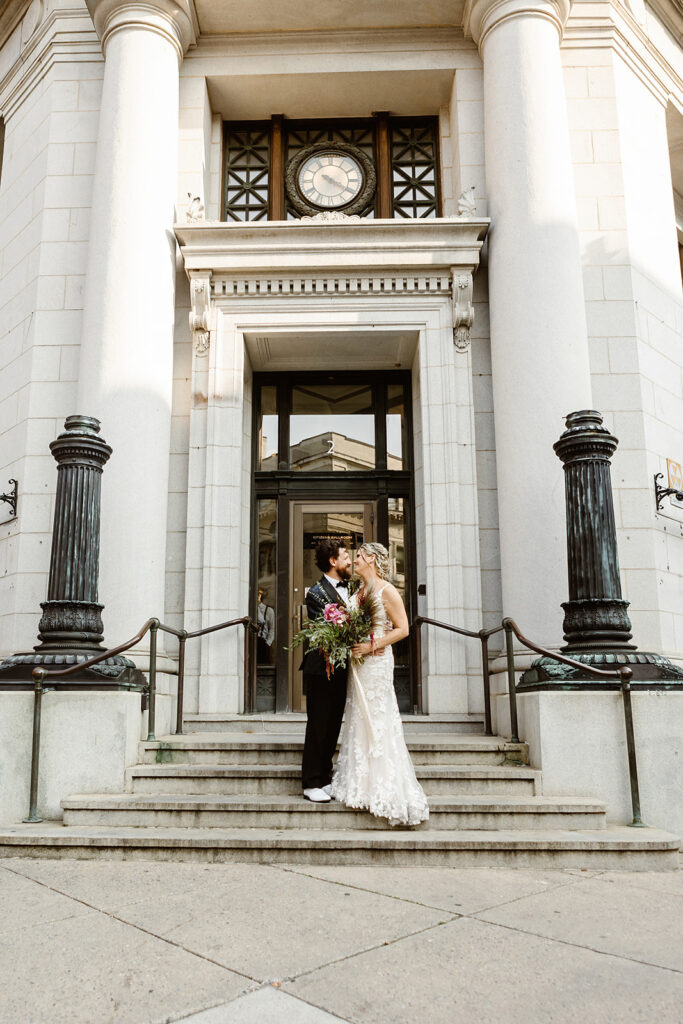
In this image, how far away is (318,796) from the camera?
20.2 feet

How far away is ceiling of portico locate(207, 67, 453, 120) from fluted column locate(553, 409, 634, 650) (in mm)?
6262

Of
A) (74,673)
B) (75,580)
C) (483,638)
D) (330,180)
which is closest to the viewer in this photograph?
(74,673)

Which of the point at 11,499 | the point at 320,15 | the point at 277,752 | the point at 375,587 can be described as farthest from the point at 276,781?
the point at 320,15

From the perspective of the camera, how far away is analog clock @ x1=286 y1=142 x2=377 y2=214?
37.5 ft

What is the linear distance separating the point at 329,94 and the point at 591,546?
7.66 metres

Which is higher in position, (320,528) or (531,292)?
(531,292)

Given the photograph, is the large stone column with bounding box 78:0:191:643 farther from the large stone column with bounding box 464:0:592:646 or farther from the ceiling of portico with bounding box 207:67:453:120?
the large stone column with bounding box 464:0:592:646

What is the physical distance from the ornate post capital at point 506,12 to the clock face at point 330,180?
227cm

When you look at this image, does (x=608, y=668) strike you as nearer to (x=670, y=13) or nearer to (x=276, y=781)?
(x=276, y=781)

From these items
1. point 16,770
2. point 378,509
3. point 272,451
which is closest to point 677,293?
point 378,509

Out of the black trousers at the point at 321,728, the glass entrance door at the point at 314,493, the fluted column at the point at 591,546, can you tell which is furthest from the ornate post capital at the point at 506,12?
the black trousers at the point at 321,728

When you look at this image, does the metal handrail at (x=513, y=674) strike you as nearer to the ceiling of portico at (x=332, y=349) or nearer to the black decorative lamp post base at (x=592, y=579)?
the black decorative lamp post base at (x=592, y=579)

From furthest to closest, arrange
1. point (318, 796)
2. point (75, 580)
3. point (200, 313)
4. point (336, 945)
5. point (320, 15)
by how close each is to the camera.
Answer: point (320, 15)
point (200, 313)
point (75, 580)
point (318, 796)
point (336, 945)

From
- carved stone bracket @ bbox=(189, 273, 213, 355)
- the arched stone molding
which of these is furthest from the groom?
the arched stone molding
